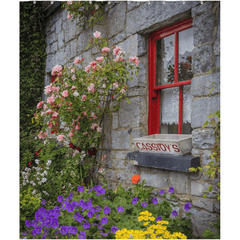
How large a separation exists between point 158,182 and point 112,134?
1.02 m

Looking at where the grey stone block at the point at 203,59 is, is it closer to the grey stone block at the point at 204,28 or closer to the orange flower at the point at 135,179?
the grey stone block at the point at 204,28

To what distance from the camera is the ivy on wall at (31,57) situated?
220 inches

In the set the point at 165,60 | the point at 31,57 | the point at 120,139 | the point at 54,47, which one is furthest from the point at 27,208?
the point at 31,57

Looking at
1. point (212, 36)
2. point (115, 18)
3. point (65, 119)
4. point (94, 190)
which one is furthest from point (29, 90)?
point (212, 36)

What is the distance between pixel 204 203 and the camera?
231cm

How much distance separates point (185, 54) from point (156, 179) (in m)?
1.49

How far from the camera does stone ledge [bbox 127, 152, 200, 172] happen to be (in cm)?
233

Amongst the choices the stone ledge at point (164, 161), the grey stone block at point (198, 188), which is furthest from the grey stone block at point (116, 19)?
the grey stone block at point (198, 188)

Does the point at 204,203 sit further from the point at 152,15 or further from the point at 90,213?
the point at 152,15

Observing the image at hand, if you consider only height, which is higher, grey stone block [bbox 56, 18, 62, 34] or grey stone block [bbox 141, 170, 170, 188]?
grey stone block [bbox 56, 18, 62, 34]

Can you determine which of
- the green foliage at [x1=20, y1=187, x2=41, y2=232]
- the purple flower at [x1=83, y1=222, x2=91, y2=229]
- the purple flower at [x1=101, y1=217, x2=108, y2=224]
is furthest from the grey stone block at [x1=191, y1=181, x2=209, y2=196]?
the green foliage at [x1=20, y1=187, x2=41, y2=232]

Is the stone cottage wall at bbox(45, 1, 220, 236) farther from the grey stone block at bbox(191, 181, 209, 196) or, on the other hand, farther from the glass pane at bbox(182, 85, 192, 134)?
the glass pane at bbox(182, 85, 192, 134)

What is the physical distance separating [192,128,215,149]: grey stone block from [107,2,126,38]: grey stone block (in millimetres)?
1859

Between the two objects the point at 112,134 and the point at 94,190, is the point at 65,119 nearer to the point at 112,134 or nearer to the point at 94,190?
the point at 112,134
